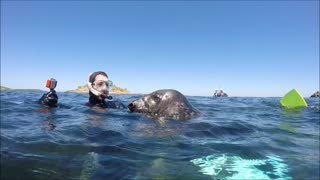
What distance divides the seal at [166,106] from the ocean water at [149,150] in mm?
547

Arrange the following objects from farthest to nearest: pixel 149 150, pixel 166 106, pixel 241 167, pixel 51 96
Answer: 1. pixel 51 96
2. pixel 166 106
3. pixel 149 150
4. pixel 241 167

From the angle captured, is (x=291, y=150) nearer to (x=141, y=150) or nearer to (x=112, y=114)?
(x=141, y=150)

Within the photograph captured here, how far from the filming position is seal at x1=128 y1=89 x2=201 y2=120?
7.44 m

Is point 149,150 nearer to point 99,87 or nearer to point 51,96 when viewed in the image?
point 51,96

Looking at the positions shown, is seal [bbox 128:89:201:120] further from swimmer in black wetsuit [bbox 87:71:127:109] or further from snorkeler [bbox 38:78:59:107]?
snorkeler [bbox 38:78:59:107]

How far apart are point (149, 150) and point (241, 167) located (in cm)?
142

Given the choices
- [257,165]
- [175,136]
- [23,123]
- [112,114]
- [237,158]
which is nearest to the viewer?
[257,165]

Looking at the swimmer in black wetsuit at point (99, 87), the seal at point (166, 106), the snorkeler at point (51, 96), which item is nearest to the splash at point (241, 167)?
the seal at point (166, 106)

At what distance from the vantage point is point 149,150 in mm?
4719

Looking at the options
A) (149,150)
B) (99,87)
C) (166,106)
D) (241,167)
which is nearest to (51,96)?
(99,87)

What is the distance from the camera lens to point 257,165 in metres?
4.20

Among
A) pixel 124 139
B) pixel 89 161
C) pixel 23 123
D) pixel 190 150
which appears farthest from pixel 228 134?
pixel 23 123

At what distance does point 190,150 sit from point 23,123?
3623mm

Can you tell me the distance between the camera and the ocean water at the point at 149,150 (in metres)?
3.71
